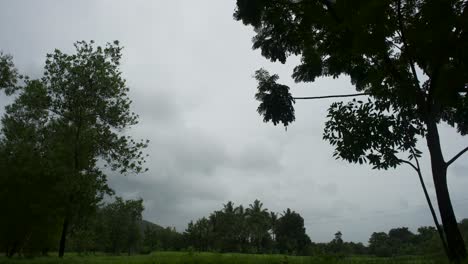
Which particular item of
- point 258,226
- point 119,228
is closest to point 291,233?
point 258,226

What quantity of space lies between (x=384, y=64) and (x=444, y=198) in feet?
13.8

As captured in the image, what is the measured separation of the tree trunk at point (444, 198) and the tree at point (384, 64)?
0.08 feet

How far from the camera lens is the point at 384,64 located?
35.0 feet

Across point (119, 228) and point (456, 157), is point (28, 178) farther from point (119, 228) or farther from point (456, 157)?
point (119, 228)

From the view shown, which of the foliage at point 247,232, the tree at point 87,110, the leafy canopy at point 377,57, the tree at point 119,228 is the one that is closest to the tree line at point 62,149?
the tree at point 87,110

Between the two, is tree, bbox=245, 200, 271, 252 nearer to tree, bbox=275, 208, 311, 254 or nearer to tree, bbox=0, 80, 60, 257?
tree, bbox=275, 208, 311, 254

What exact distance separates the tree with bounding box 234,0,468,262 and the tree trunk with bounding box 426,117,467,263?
23mm

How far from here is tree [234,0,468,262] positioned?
855 centimetres

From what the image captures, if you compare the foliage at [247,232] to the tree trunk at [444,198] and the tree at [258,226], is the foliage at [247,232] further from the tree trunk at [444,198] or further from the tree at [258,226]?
the tree trunk at [444,198]

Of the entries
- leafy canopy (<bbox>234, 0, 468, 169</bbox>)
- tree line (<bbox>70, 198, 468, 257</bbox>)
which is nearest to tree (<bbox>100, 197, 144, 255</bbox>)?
tree line (<bbox>70, 198, 468, 257</bbox>)

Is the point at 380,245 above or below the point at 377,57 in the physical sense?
below

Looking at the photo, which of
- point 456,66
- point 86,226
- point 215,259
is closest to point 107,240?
point 86,226

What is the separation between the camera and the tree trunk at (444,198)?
28.5 ft

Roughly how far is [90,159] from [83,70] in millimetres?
6220
